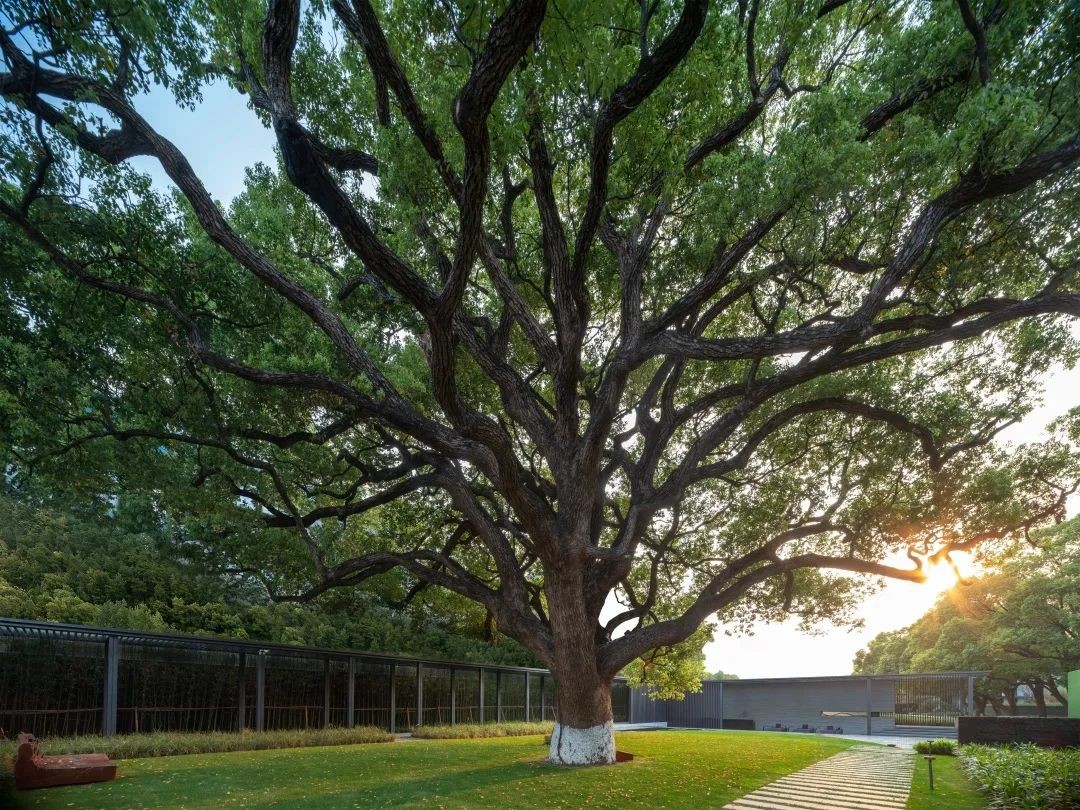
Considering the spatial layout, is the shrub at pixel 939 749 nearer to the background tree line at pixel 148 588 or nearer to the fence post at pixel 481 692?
the fence post at pixel 481 692

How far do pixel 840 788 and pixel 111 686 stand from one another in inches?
467

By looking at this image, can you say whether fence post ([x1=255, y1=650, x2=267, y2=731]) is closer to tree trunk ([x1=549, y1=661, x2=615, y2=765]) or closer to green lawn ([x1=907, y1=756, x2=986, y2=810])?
tree trunk ([x1=549, y1=661, x2=615, y2=765])

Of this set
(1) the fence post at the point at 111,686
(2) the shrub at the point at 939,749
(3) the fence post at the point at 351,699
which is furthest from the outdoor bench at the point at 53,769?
(2) the shrub at the point at 939,749

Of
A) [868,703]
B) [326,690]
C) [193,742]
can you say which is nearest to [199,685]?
[193,742]

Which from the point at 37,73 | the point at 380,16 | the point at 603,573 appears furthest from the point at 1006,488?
the point at 37,73

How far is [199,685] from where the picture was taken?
13.4 meters

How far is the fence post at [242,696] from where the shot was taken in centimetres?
1391

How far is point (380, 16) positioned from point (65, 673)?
11.3m

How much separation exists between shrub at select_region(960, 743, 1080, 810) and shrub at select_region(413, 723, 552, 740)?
1220cm

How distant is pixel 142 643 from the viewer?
12352 millimetres

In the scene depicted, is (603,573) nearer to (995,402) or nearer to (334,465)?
(334,465)

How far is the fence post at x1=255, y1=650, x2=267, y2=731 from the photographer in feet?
46.5

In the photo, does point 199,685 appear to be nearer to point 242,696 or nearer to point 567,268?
point 242,696

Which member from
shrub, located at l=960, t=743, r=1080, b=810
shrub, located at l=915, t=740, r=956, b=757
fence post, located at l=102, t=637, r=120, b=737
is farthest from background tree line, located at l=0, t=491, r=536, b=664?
shrub, located at l=915, t=740, r=956, b=757
